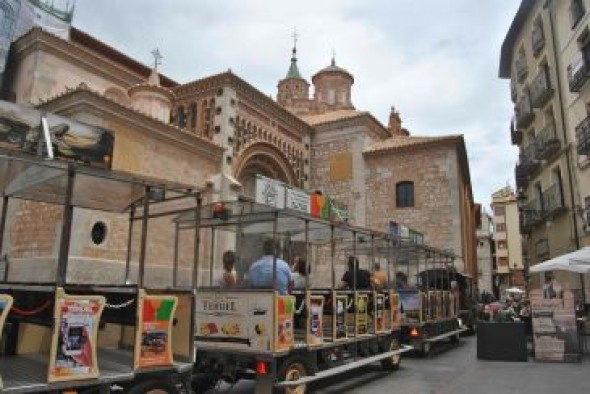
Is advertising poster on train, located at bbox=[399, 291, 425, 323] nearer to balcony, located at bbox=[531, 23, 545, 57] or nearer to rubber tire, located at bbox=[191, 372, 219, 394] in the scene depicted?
rubber tire, located at bbox=[191, 372, 219, 394]

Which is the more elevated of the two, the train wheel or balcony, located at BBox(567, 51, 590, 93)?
balcony, located at BBox(567, 51, 590, 93)

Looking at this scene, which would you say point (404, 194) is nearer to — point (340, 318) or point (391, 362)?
point (391, 362)

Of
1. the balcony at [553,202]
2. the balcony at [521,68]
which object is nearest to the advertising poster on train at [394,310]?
the balcony at [553,202]

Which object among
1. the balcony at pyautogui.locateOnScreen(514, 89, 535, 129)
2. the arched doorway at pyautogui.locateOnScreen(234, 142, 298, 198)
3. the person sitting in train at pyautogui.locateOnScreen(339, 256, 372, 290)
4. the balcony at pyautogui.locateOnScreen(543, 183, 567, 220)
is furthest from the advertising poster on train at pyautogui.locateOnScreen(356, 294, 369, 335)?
the balcony at pyautogui.locateOnScreen(514, 89, 535, 129)

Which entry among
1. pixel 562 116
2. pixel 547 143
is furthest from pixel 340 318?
pixel 547 143

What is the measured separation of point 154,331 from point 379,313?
5564 mm

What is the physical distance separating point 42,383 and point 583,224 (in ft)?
62.7

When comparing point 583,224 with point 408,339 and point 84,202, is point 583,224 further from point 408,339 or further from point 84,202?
point 84,202

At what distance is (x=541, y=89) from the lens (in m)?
22.0

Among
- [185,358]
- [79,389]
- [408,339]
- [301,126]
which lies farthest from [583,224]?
[79,389]

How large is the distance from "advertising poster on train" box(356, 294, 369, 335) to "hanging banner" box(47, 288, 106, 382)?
528 centimetres

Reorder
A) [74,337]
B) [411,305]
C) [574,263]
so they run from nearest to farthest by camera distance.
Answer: [74,337], [574,263], [411,305]

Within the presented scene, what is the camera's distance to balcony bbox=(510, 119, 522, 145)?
26516mm

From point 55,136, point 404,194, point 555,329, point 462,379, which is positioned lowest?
point 462,379
